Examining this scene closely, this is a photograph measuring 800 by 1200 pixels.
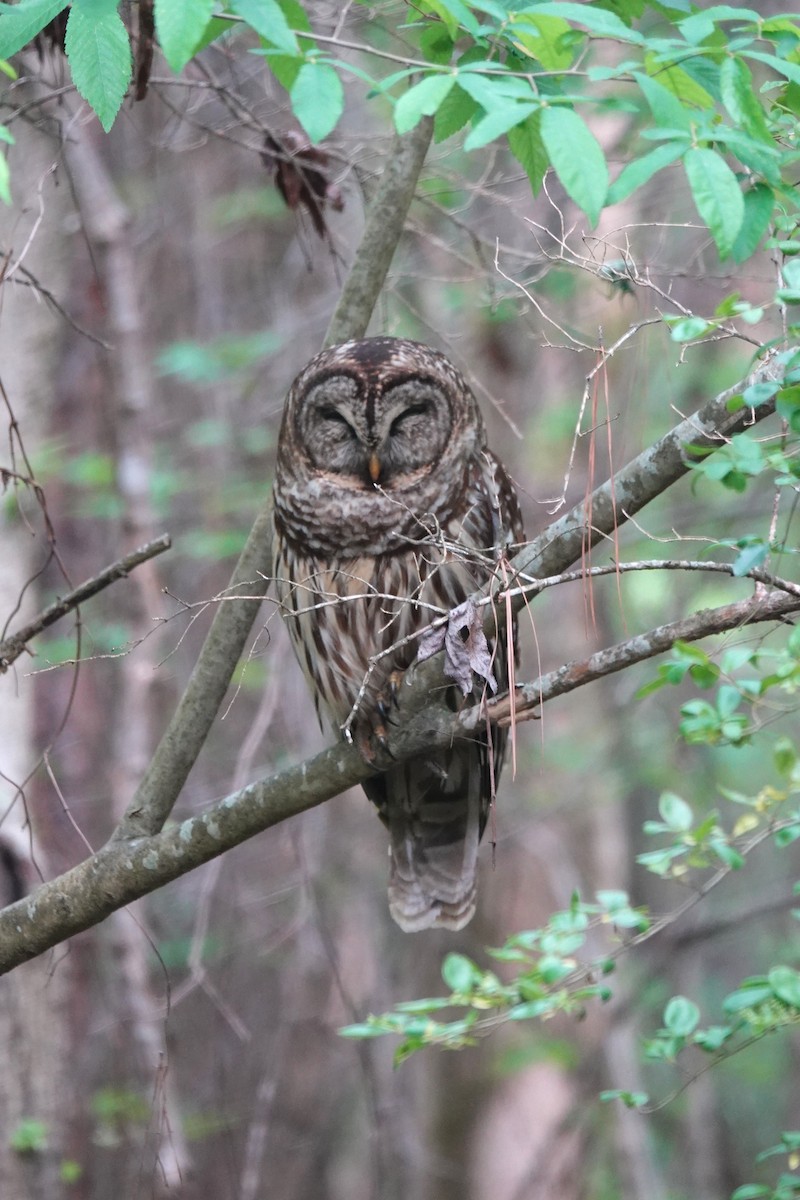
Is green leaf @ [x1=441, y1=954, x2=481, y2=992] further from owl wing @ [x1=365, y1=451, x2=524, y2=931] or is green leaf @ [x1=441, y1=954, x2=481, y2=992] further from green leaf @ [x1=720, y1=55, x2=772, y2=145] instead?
green leaf @ [x1=720, y1=55, x2=772, y2=145]

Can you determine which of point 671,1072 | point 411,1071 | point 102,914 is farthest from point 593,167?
point 671,1072

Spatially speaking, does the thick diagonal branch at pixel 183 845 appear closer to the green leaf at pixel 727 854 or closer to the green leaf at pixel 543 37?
the green leaf at pixel 727 854

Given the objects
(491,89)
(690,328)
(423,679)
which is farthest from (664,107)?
(423,679)

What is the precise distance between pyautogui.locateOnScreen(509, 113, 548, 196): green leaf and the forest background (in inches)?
0.4

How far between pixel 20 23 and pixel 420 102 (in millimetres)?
697

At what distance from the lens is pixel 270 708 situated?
4.98m

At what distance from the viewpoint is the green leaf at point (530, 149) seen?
245cm

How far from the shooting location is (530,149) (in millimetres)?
2482

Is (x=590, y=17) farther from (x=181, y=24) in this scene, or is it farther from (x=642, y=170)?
(x=181, y=24)

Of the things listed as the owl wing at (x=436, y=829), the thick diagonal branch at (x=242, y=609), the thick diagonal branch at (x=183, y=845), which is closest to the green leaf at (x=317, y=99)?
the thick diagonal branch at (x=242, y=609)

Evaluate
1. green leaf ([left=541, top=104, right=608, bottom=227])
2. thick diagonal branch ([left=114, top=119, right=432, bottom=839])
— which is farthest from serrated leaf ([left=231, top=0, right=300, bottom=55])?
thick diagonal branch ([left=114, top=119, right=432, bottom=839])

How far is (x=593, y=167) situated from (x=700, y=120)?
29cm

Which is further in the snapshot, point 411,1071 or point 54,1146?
point 411,1071

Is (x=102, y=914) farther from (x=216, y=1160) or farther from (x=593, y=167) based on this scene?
(x=216, y=1160)
